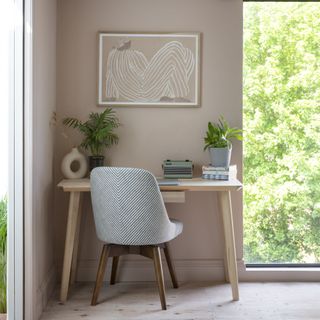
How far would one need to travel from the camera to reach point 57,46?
11.5 feet

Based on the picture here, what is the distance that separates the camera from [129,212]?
9.43ft

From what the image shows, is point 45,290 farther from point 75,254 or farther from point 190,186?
point 190,186

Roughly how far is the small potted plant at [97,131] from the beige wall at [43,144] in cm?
20

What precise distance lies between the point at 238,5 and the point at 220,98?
2.14ft

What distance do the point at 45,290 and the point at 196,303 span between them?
91 centimetres

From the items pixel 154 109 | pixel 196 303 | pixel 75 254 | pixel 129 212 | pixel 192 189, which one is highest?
pixel 154 109

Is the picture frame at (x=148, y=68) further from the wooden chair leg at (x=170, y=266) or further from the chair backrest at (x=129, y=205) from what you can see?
the wooden chair leg at (x=170, y=266)

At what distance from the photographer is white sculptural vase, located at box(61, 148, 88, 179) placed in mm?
3348

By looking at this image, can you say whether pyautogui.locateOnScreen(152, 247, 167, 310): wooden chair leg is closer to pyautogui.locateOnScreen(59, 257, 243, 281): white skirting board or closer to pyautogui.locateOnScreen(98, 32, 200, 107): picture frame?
pyautogui.locateOnScreen(59, 257, 243, 281): white skirting board

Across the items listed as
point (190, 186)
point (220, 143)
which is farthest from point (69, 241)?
point (220, 143)

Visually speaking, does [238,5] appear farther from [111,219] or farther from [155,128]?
[111,219]

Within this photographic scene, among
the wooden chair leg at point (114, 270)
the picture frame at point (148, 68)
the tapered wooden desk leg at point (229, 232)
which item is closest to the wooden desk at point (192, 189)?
the tapered wooden desk leg at point (229, 232)

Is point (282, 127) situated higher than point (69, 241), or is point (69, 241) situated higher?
point (282, 127)

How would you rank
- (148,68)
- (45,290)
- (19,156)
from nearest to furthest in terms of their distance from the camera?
(19,156), (45,290), (148,68)
